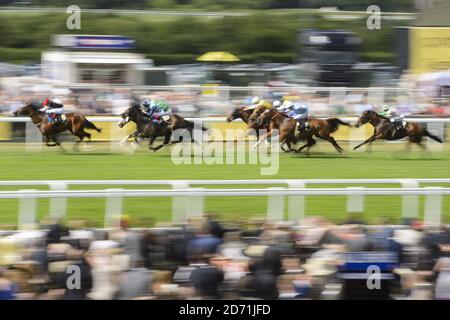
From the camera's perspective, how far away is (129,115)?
1262 cm

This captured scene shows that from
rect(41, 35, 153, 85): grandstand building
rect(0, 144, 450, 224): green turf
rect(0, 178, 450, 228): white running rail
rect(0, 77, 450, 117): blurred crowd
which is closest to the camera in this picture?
rect(0, 178, 450, 228): white running rail

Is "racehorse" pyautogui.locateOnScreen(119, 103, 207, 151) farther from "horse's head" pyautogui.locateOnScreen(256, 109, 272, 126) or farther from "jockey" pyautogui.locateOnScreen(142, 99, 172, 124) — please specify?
"horse's head" pyautogui.locateOnScreen(256, 109, 272, 126)

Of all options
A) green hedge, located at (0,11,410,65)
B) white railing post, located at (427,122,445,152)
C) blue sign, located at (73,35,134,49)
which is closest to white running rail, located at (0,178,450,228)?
white railing post, located at (427,122,445,152)

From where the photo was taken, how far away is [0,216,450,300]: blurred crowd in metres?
4.99

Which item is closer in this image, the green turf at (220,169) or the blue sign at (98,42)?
the green turf at (220,169)

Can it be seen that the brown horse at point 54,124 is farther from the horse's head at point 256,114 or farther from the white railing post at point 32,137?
the horse's head at point 256,114

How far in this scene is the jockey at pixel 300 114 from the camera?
500 inches

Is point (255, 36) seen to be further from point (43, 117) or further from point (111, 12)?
point (43, 117)

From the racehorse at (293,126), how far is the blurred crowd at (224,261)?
7.09 m

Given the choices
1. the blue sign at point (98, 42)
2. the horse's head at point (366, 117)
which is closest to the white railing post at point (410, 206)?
the horse's head at point (366, 117)

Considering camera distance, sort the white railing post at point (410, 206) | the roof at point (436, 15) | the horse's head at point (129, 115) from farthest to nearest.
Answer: the roof at point (436, 15)
the horse's head at point (129, 115)
the white railing post at point (410, 206)

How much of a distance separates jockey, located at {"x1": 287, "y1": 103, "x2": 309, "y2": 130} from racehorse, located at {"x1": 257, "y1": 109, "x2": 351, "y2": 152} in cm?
6
